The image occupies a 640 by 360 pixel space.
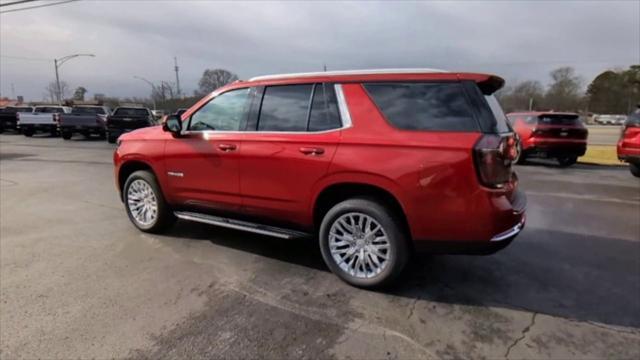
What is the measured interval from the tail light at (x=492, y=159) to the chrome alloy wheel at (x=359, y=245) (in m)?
0.94

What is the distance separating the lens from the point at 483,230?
3.22 m

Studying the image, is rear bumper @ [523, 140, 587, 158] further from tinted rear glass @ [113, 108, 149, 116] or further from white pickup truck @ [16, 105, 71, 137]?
white pickup truck @ [16, 105, 71, 137]

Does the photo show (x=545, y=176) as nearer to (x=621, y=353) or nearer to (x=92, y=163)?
(x=621, y=353)

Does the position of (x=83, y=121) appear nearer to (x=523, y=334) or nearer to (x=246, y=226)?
(x=246, y=226)

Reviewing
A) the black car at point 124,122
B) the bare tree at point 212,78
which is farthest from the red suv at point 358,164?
the bare tree at point 212,78

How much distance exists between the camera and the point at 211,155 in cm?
443

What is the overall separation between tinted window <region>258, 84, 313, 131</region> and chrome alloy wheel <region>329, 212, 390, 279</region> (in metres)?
0.97

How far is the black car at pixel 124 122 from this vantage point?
749 inches

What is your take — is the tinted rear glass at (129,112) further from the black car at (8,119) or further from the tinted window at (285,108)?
the tinted window at (285,108)

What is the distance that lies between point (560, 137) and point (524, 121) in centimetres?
114

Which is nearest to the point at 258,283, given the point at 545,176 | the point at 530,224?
the point at 530,224

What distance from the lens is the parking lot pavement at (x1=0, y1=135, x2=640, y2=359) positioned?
2846mm

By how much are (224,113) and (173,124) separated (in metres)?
0.63

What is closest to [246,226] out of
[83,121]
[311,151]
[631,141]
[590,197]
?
[311,151]
